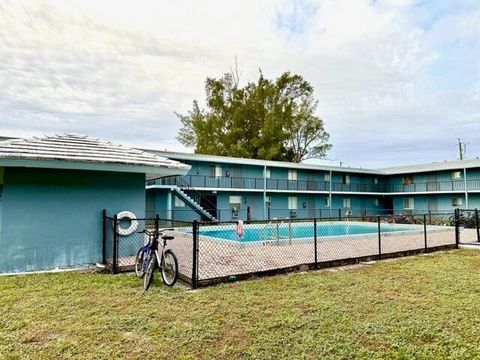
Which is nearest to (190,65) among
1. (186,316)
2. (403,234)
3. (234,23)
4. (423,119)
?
→ (234,23)

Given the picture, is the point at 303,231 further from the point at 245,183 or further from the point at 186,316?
the point at 186,316

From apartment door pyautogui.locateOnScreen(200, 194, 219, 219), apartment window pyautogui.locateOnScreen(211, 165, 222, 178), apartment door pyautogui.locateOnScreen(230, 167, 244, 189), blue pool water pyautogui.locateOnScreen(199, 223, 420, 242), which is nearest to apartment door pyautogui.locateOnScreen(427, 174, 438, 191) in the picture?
blue pool water pyautogui.locateOnScreen(199, 223, 420, 242)

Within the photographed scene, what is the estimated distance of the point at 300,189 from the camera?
30219mm

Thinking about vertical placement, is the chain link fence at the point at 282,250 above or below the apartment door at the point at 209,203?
below

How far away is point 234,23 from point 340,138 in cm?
3028

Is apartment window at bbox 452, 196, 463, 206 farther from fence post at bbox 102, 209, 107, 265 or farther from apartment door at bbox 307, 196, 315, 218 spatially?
fence post at bbox 102, 209, 107, 265

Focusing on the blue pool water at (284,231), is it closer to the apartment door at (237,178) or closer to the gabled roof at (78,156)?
the gabled roof at (78,156)

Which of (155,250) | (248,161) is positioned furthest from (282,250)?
(248,161)

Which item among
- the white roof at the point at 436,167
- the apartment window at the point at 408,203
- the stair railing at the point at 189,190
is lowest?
the apartment window at the point at 408,203

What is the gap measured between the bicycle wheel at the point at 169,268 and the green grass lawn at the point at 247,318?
0.20 metres

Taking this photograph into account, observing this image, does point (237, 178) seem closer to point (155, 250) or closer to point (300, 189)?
point (300, 189)

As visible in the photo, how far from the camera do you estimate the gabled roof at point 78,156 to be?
7675 millimetres

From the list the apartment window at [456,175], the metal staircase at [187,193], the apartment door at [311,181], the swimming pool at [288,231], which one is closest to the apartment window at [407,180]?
the apartment window at [456,175]

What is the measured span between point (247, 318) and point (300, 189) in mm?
25989
